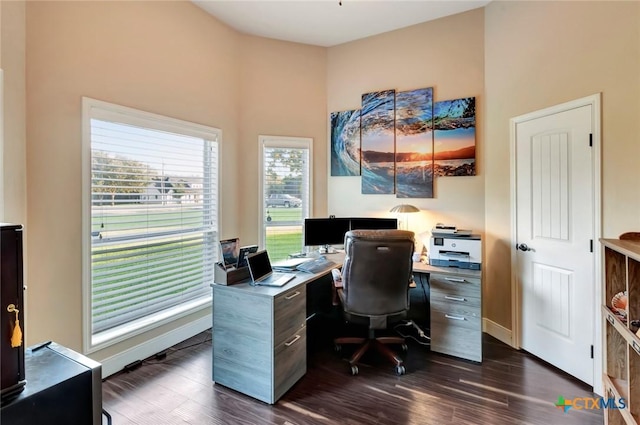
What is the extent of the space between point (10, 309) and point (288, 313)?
1.45m

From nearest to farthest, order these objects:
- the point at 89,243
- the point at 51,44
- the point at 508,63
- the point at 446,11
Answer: the point at 51,44 → the point at 89,243 → the point at 508,63 → the point at 446,11

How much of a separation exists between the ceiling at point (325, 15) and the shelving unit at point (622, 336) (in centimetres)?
276

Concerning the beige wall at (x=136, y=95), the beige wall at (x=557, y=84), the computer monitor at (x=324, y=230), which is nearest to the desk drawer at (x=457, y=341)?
the beige wall at (x=557, y=84)

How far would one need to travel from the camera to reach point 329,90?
3.89 metres

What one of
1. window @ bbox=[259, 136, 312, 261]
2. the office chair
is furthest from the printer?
window @ bbox=[259, 136, 312, 261]

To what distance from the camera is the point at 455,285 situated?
2646 mm

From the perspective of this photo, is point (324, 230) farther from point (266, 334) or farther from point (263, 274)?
point (266, 334)

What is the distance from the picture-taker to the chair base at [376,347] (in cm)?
240

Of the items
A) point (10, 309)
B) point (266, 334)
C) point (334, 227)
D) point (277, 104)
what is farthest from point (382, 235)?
point (277, 104)

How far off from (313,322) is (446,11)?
3.67 meters

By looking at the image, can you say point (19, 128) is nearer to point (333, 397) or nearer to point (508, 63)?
point (333, 397)

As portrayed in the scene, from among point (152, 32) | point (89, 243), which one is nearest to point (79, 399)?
point (89, 243)

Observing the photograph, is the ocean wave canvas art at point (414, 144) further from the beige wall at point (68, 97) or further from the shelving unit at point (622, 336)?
the beige wall at point (68, 97)

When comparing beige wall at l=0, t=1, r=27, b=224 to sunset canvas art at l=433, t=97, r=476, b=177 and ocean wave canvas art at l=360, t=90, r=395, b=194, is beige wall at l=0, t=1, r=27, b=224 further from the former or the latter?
sunset canvas art at l=433, t=97, r=476, b=177
